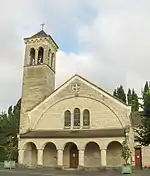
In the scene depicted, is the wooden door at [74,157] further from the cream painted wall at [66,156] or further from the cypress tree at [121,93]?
the cypress tree at [121,93]

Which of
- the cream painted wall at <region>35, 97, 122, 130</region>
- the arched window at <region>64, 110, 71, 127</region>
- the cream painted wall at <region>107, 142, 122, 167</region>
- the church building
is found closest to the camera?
the church building

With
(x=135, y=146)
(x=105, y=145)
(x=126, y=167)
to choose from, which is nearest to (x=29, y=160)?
(x=105, y=145)

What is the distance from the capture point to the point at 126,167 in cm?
2194

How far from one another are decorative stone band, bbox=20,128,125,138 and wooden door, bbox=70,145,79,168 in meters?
2.00

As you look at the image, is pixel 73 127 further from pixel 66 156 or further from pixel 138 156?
pixel 138 156

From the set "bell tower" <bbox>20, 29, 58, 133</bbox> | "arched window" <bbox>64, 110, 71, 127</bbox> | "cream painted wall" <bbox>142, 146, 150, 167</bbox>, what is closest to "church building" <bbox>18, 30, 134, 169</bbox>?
"arched window" <bbox>64, 110, 71, 127</bbox>

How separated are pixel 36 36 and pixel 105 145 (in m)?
17.5

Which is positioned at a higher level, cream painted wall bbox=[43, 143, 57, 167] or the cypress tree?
the cypress tree

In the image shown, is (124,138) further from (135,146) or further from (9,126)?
(9,126)

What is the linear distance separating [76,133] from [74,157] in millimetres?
2868

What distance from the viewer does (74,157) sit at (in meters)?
32.9

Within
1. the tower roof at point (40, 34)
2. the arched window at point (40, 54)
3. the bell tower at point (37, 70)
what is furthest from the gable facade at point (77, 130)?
the tower roof at point (40, 34)

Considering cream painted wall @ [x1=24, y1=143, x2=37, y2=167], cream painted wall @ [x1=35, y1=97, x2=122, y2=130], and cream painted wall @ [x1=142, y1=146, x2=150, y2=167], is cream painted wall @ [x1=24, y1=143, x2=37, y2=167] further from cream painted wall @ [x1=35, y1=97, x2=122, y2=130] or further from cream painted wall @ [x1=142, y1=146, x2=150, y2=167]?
cream painted wall @ [x1=142, y1=146, x2=150, y2=167]

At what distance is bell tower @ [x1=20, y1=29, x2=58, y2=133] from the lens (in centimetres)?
3706
